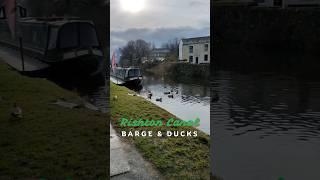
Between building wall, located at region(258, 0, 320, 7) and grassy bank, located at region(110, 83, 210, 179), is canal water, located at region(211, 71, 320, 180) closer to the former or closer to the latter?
grassy bank, located at region(110, 83, 210, 179)

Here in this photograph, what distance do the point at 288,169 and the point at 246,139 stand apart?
65cm

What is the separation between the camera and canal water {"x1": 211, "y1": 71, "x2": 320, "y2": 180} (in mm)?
4906

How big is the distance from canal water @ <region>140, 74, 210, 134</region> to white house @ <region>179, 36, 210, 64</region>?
291mm

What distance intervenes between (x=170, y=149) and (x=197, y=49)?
53.6 inches

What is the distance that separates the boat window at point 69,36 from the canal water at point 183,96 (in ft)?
3.45

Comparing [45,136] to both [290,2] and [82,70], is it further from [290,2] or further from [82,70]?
[290,2]

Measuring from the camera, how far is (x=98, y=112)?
190 inches

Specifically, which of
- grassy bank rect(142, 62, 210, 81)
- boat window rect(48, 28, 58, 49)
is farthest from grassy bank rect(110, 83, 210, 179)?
boat window rect(48, 28, 58, 49)

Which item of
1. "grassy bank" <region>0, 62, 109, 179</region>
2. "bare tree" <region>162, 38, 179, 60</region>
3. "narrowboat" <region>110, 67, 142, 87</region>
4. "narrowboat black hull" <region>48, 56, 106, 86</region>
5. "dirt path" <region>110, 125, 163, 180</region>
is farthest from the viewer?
"bare tree" <region>162, 38, 179, 60</region>

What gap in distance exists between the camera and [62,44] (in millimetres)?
4961

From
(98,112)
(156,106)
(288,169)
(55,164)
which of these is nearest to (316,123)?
(288,169)

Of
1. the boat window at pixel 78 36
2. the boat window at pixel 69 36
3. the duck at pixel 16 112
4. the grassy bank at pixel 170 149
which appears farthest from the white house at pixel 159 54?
the duck at pixel 16 112

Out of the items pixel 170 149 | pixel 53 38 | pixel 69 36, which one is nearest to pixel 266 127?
pixel 170 149

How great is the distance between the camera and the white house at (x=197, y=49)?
5012mm
